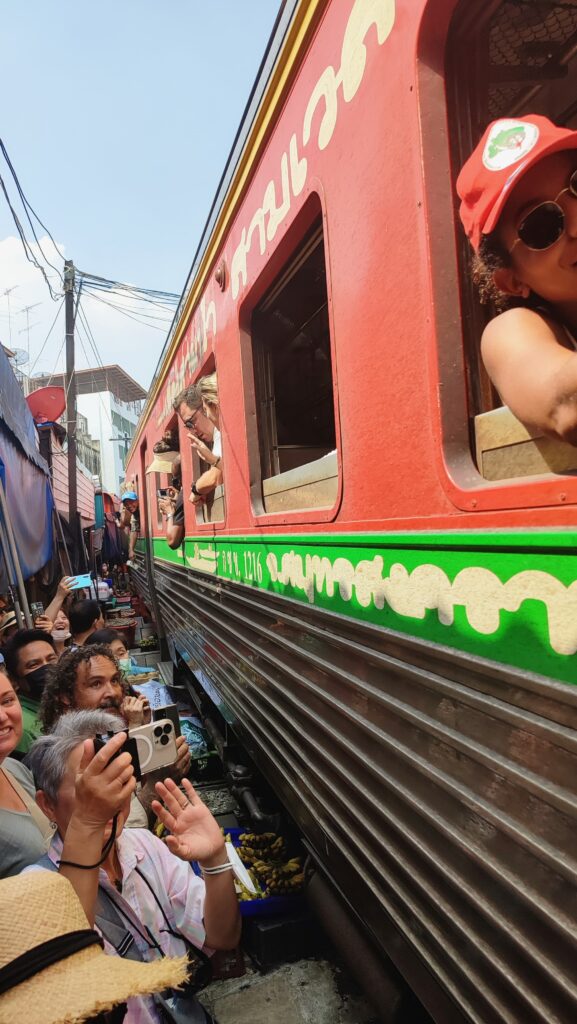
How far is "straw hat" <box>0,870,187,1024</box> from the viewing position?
58 centimetres

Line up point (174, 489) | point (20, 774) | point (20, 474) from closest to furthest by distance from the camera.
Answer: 1. point (20, 774)
2. point (20, 474)
3. point (174, 489)

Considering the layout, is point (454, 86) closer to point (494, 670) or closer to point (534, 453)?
point (534, 453)

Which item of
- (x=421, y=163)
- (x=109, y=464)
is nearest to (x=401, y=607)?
(x=421, y=163)

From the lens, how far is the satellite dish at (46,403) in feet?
41.3

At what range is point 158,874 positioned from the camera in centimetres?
156

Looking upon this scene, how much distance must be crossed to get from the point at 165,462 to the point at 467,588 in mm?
4238

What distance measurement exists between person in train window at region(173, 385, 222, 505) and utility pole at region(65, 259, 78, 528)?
9.64 metres

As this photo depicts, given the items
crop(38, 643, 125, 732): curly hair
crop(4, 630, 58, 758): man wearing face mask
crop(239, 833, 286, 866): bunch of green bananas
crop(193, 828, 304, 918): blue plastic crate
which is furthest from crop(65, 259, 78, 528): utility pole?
crop(193, 828, 304, 918): blue plastic crate

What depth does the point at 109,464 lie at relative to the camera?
128 ft

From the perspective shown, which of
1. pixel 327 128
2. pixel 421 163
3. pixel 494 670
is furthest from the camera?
pixel 327 128

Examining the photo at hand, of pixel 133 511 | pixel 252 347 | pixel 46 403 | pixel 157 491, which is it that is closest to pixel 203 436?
pixel 252 347

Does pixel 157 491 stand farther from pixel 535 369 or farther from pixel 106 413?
pixel 106 413

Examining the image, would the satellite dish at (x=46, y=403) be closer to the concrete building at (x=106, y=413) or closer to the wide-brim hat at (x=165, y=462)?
the wide-brim hat at (x=165, y=462)

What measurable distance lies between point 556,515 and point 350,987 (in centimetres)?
206
